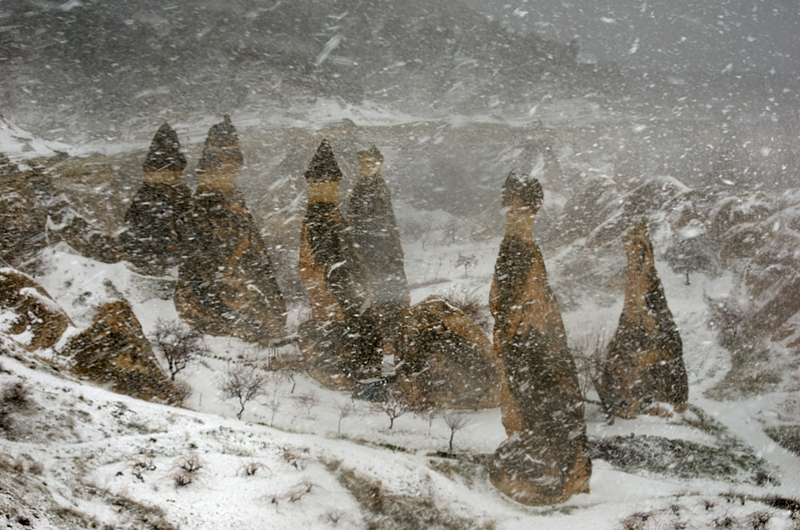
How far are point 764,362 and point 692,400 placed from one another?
3.85m

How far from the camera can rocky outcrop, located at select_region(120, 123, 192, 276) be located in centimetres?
1536

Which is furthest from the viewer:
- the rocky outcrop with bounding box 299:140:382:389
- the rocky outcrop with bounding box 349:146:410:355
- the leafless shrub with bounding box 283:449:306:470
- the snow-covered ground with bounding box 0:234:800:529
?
the rocky outcrop with bounding box 349:146:410:355

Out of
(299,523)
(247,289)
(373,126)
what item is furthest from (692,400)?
(373,126)

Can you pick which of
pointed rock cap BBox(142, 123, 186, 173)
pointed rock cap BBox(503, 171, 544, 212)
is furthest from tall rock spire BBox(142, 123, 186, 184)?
pointed rock cap BBox(503, 171, 544, 212)

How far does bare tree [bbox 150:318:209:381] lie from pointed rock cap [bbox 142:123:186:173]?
555cm

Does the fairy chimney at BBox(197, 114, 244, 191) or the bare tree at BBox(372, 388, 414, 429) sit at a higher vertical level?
the fairy chimney at BBox(197, 114, 244, 191)

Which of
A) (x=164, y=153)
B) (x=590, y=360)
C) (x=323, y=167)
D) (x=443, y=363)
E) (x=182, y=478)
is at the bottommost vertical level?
(x=182, y=478)

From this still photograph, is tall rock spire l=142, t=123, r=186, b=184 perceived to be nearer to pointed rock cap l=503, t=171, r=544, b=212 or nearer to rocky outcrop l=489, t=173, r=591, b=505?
pointed rock cap l=503, t=171, r=544, b=212

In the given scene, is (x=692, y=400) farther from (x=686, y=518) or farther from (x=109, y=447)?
(x=109, y=447)

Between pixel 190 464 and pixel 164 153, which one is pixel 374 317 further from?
pixel 164 153

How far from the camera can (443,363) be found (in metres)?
11.7

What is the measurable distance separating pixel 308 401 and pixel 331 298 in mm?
2896

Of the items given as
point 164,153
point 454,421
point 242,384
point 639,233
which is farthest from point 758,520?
point 164,153

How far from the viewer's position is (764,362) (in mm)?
15102
